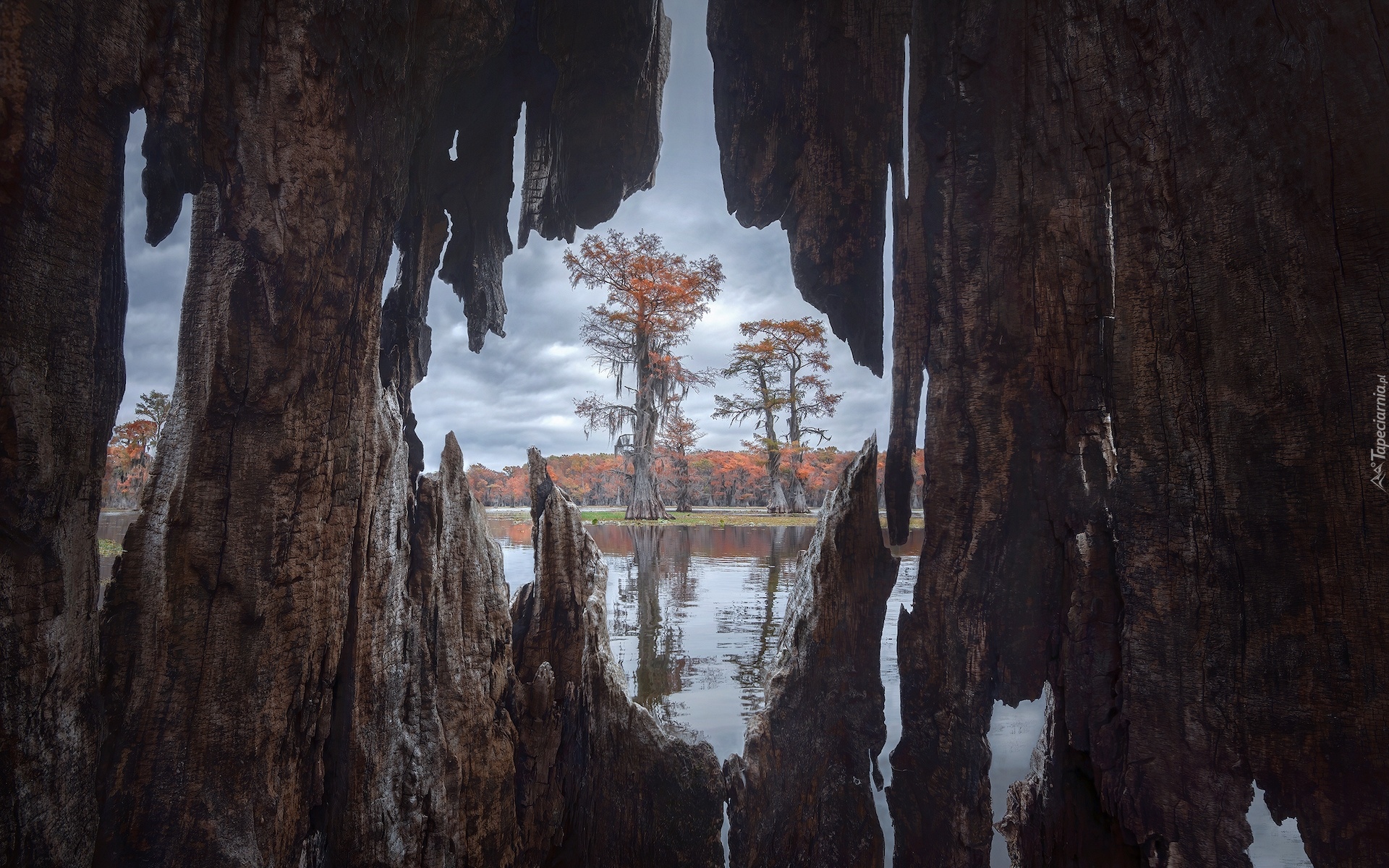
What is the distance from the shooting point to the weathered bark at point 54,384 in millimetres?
1479

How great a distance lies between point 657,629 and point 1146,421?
14.3 ft

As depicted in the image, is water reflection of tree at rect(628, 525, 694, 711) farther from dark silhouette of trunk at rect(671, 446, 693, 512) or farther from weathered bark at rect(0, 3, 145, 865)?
dark silhouette of trunk at rect(671, 446, 693, 512)

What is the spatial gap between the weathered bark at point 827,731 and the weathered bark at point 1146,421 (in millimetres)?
207

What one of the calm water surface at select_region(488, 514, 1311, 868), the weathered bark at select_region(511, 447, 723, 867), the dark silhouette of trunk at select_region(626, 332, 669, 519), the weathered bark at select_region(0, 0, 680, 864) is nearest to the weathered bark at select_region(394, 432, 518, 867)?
the weathered bark at select_region(0, 0, 680, 864)

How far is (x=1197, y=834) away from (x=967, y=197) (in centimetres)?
240

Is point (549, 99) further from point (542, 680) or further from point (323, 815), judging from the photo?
point (323, 815)

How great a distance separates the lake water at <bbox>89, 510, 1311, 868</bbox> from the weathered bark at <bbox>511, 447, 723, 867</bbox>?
47 centimetres

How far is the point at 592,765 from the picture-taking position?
9.14 ft

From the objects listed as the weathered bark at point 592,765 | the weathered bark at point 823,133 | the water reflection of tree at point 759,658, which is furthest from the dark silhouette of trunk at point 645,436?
the weathered bark at point 592,765

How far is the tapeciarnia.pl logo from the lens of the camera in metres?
1.73

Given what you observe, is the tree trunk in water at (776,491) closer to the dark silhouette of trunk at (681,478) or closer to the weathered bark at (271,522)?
the dark silhouette of trunk at (681,478)

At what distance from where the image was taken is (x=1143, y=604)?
2061 mm

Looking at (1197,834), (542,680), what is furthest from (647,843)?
(1197,834)

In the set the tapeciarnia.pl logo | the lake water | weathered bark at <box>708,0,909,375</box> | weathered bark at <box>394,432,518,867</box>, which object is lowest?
the lake water
